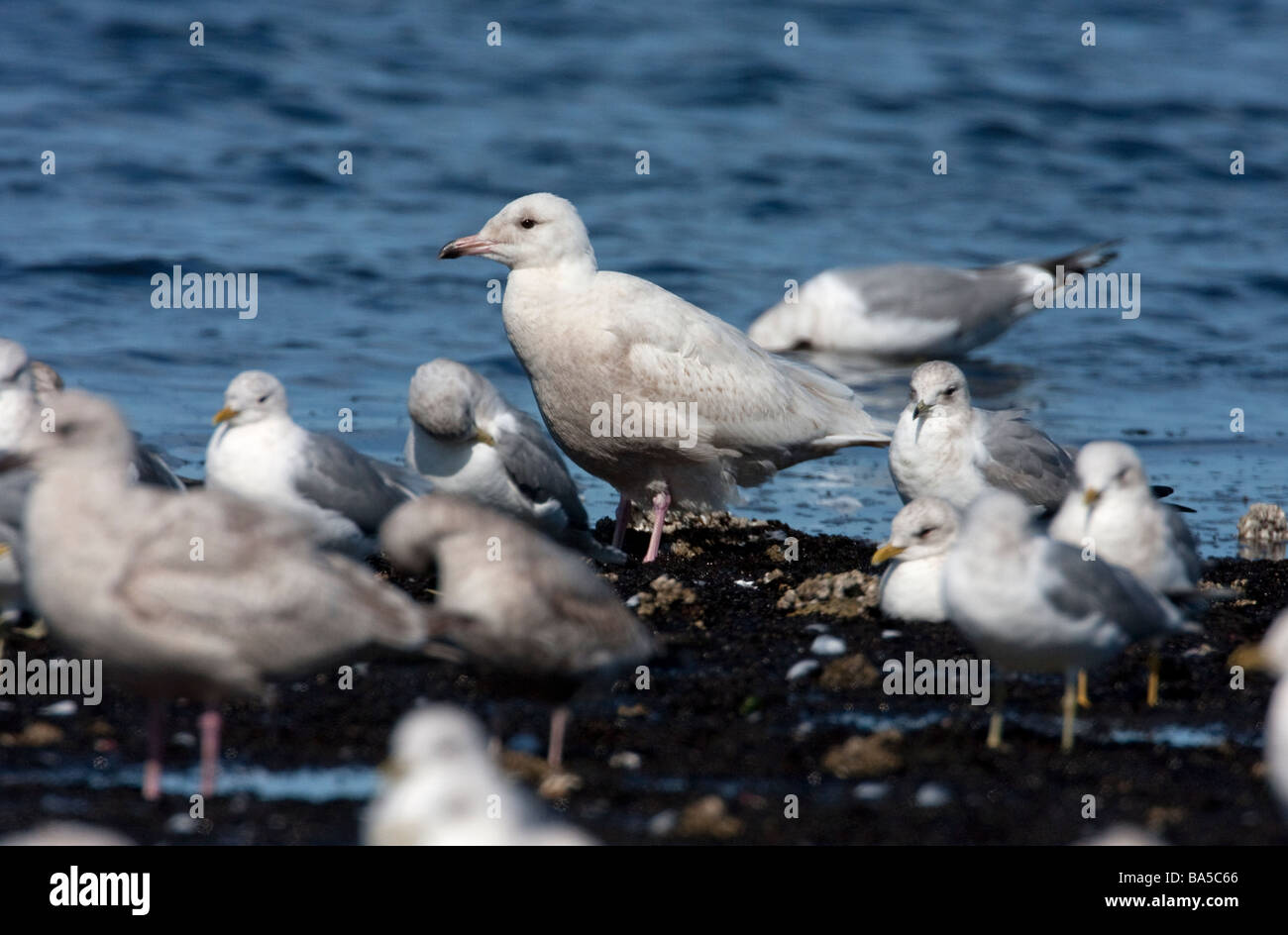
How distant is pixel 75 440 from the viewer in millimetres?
4879

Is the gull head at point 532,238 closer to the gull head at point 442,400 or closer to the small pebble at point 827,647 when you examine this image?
the gull head at point 442,400

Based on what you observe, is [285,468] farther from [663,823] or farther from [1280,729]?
[1280,729]

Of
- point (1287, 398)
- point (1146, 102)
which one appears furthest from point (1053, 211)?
point (1287, 398)

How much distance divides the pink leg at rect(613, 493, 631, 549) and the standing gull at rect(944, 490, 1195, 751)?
11.0ft

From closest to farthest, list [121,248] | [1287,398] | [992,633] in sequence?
1. [992,633]
2. [1287,398]
3. [121,248]

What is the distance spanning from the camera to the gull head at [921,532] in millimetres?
6586

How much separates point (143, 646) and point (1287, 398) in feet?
34.0

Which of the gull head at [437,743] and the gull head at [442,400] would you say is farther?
the gull head at [442,400]

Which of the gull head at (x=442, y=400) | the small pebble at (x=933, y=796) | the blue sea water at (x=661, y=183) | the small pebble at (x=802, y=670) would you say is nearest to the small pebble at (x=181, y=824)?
the small pebble at (x=933, y=796)

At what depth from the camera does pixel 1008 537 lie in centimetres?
525

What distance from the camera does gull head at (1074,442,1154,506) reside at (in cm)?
600

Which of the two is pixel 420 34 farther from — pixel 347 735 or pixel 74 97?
pixel 347 735

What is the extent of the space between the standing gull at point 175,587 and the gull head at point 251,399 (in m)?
1.48

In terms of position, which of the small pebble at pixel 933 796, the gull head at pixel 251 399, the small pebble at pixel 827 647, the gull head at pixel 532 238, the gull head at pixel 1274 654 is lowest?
the small pebble at pixel 933 796
